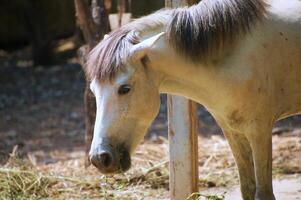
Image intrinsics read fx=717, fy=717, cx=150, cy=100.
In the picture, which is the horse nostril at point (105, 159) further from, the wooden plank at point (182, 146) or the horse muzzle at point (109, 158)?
the wooden plank at point (182, 146)

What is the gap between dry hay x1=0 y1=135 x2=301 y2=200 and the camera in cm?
511

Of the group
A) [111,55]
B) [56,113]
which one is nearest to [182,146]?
[111,55]

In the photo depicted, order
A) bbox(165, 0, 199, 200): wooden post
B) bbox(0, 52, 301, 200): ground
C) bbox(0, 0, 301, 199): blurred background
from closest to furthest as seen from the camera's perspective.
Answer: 1. bbox(165, 0, 199, 200): wooden post
2. bbox(0, 52, 301, 200): ground
3. bbox(0, 0, 301, 199): blurred background

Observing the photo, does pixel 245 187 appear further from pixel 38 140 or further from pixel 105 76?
pixel 38 140

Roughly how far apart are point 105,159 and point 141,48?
59 centimetres

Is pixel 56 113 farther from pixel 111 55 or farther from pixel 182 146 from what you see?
pixel 111 55

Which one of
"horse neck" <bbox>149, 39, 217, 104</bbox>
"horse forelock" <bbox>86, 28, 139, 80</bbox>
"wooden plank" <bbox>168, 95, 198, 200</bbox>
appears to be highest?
"horse forelock" <bbox>86, 28, 139, 80</bbox>

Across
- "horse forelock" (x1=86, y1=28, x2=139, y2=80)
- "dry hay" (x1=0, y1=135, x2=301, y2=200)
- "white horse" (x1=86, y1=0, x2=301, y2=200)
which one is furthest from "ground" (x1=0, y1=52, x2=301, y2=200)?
"horse forelock" (x1=86, y1=28, x2=139, y2=80)

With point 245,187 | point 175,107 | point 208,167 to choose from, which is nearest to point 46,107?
point 208,167

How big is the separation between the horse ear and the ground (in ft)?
3.30

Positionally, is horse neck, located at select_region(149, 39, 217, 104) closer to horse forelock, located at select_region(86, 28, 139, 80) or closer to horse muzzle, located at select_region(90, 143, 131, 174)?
horse forelock, located at select_region(86, 28, 139, 80)

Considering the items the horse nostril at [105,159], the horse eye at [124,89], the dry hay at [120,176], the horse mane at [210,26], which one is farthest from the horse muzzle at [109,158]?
the dry hay at [120,176]

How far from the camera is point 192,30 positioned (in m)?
3.73

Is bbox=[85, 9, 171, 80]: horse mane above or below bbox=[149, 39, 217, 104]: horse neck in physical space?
above
